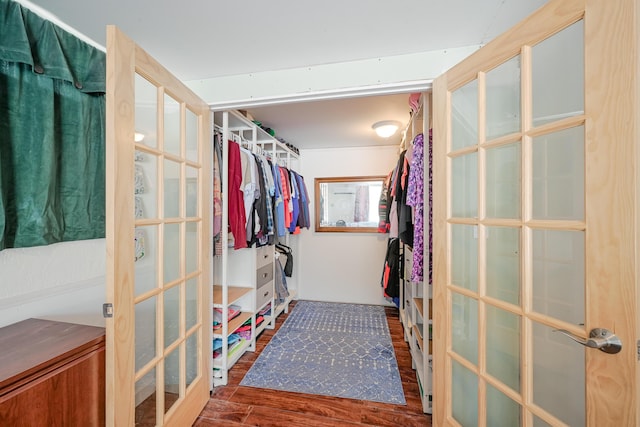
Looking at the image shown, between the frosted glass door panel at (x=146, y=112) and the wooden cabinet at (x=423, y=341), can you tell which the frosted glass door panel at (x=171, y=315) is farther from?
the wooden cabinet at (x=423, y=341)

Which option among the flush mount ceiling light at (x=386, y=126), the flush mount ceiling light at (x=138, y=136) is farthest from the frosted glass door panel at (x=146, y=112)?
the flush mount ceiling light at (x=386, y=126)

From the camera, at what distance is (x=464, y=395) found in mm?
1194

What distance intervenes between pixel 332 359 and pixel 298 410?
593mm

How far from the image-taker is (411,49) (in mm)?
1373

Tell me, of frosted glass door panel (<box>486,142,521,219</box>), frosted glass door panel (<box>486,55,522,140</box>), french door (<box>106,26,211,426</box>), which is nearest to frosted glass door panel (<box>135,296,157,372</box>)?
french door (<box>106,26,211,426</box>)

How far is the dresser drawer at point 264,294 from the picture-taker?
92.4 inches

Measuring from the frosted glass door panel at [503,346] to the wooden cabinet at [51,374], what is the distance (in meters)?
1.63

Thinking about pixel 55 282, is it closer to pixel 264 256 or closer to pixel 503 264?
pixel 264 256

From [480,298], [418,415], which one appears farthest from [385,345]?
[480,298]

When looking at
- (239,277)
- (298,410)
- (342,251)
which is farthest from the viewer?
(342,251)

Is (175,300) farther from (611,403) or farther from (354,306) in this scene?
(354,306)

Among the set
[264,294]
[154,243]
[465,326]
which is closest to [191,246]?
[154,243]

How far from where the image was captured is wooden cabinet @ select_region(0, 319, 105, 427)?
2.42 feet

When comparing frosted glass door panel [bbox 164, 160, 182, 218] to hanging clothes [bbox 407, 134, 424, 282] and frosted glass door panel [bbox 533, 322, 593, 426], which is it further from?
frosted glass door panel [bbox 533, 322, 593, 426]
